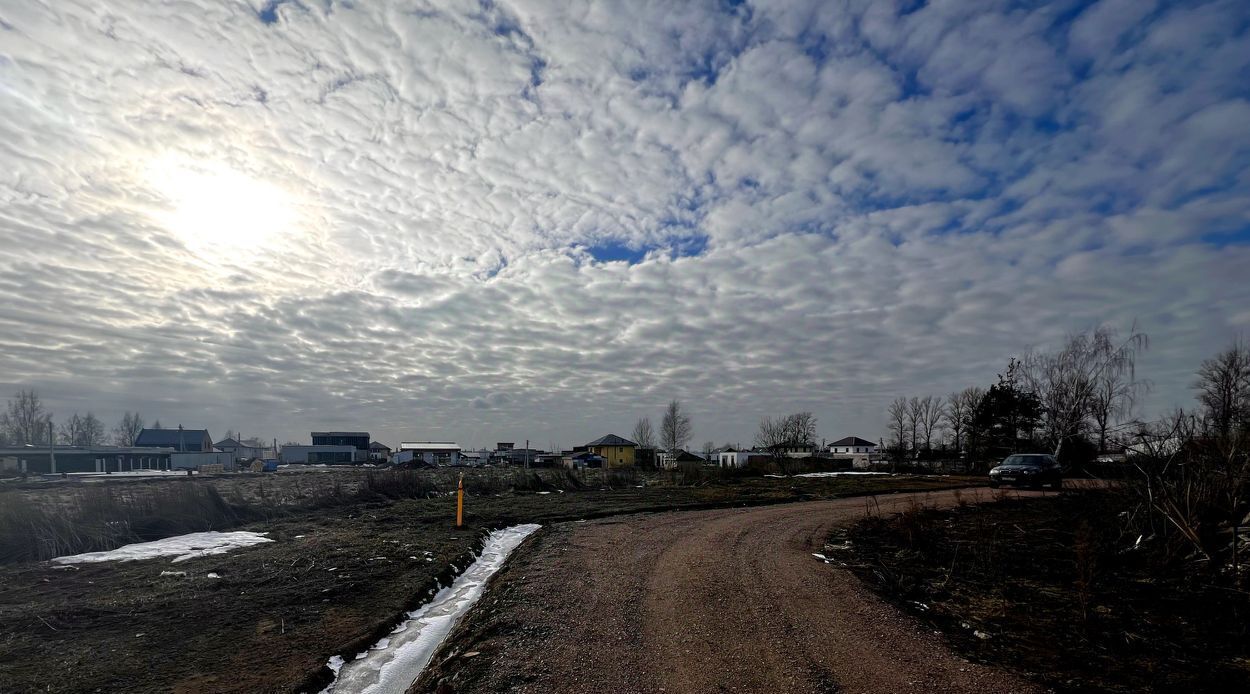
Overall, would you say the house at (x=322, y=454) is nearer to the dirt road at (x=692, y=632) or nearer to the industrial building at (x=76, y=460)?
the industrial building at (x=76, y=460)

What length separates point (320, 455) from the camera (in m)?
107

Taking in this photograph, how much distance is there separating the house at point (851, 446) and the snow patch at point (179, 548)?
328ft

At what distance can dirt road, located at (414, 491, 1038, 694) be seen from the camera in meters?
5.70

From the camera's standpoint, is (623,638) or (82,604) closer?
(623,638)

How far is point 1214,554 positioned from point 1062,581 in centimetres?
235

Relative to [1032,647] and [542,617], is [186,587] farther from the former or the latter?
[1032,647]

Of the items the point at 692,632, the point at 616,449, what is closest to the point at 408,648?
the point at 692,632

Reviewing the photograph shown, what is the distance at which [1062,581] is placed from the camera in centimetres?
938

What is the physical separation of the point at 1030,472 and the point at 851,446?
288 ft

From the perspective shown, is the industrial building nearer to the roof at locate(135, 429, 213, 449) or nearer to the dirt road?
the roof at locate(135, 429, 213, 449)

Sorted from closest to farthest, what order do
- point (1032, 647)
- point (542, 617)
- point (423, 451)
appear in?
point (1032, 647), point (542, 617), point (423, 451)

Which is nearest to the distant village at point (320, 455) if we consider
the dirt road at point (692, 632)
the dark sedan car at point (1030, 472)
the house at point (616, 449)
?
the house at point (616, 449)

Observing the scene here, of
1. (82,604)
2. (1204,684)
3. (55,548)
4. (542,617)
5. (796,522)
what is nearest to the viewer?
(1204,684)

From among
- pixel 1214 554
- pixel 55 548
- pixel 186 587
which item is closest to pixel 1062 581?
pixel 1214 554
